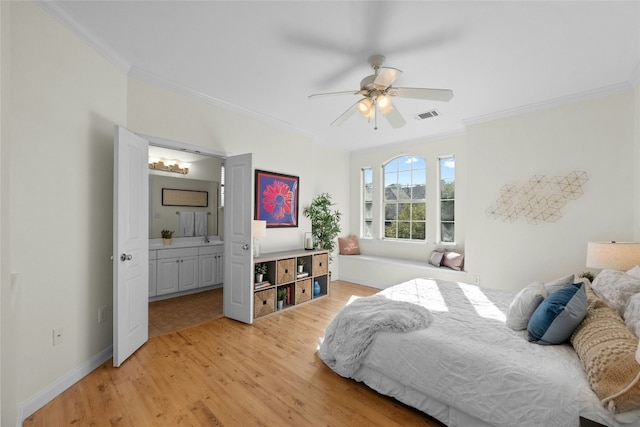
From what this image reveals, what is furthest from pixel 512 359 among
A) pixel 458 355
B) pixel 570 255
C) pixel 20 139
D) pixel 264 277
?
pixel 20 139

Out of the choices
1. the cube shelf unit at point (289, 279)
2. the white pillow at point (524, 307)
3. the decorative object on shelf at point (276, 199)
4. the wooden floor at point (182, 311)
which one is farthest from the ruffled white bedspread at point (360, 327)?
the decorative object on shelf at point (276, 199)

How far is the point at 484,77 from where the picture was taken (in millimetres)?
2766

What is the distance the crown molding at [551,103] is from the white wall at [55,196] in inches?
177

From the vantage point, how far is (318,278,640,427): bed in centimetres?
134

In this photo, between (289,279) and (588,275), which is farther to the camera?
(289,279)

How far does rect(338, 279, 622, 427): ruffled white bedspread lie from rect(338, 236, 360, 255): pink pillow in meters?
3.39

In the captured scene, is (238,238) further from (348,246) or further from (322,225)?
(348,246)

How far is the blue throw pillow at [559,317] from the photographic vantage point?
64.3 inches

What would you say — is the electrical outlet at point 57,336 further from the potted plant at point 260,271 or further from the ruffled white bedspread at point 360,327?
the ruffled white bedspread at point 360,327

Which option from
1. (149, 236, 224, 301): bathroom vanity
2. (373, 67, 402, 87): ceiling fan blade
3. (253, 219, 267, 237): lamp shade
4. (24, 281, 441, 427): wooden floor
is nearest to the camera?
(24, 281, 441, 427): wooden floor

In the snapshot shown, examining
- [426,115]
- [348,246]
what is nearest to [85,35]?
[426,115]

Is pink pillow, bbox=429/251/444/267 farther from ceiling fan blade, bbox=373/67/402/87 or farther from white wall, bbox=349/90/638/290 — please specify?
ceiling fan blade, bbox=373/67/402/87

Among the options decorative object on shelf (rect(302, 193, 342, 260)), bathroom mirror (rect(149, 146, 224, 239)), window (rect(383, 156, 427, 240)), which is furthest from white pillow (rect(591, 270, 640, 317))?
bathroom mirror (rect(149, 146, 224, 239))

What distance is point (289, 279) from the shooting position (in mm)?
3877
